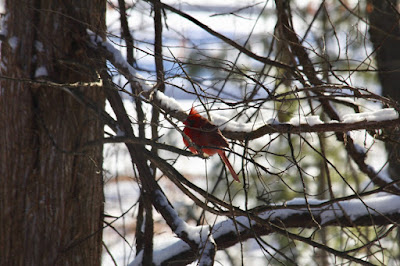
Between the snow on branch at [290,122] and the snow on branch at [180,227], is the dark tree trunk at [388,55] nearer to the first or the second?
the snow on branch at [290,122]

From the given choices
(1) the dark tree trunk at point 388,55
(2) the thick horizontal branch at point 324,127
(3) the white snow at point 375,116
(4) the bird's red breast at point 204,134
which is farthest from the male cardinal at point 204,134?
(1) the dark tree trunk at point 388,55

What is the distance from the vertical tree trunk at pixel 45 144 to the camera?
281 centimetres

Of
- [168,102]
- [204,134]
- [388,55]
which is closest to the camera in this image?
[168,102]

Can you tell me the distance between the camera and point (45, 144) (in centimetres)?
289

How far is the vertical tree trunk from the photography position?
2807 millimetres

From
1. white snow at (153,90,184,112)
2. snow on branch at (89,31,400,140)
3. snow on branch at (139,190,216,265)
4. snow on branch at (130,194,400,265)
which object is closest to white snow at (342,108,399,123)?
snow on branch at (89,31,400,140)

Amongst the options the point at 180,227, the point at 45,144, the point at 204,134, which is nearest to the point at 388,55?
the point at 204,134

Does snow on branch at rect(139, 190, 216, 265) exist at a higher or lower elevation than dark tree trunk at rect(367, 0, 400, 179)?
lower

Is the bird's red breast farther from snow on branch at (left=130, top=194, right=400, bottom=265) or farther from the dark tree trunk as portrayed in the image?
the dark tree trunk

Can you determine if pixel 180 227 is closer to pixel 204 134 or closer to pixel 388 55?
pixel 204 134

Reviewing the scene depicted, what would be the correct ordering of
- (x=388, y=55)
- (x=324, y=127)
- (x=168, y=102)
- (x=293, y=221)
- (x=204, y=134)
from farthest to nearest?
1. (x=388, y=55)
2. (x=293, y=221)
3. (x=204, y=134)
4. (x=168, y=102)
5. (x=324, y=127)

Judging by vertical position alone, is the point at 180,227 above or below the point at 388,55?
below

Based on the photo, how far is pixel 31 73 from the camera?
9.56ft

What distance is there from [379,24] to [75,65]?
10.8 feet
